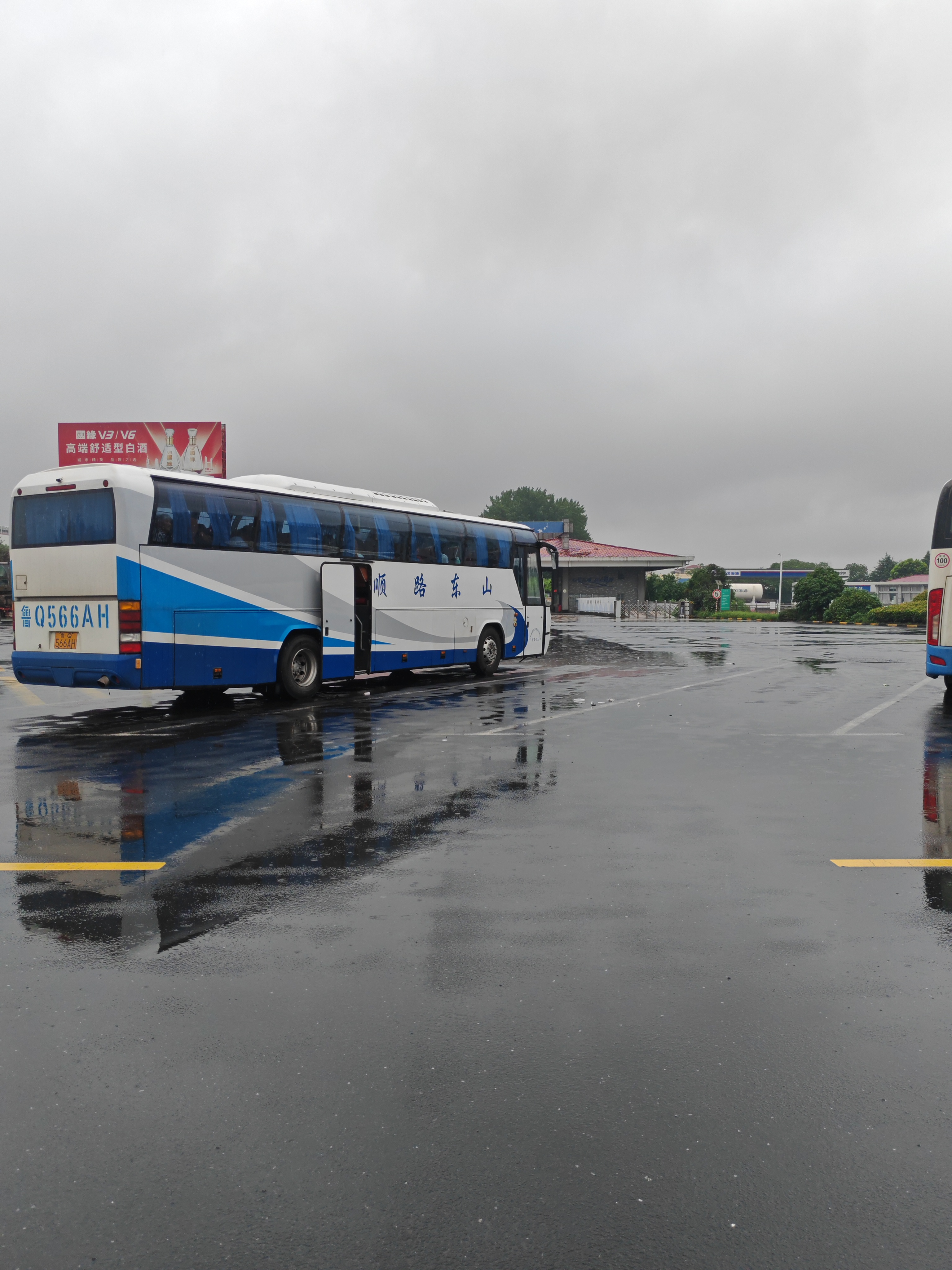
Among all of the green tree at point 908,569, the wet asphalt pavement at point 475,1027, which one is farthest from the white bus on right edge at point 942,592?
the green tree at point 908,569

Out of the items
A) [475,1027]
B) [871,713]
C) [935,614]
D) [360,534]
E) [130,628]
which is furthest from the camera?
[360,534]

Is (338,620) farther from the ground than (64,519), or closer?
closer

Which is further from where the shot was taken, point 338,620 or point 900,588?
point 900,588

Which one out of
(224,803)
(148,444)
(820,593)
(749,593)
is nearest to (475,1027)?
(224,803)

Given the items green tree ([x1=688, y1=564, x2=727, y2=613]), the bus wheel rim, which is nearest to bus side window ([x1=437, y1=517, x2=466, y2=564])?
the bus wheel rim

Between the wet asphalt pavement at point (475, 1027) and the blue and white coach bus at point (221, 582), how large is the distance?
491 centimetres

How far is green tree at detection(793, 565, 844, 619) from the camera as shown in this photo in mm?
66375

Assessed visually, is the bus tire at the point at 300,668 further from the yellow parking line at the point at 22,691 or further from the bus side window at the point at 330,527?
the yellow parking line at the point at 22,691

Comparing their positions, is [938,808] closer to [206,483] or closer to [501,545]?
[206,483]

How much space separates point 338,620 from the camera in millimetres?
16922

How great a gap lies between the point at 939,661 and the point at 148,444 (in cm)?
4007

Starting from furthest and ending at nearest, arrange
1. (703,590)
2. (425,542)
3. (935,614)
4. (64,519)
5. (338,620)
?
(703,590), (425,542), (338,620), (935,614), (64,519)

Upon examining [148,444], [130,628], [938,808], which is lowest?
[938,808]

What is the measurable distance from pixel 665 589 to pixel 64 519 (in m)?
80.6
